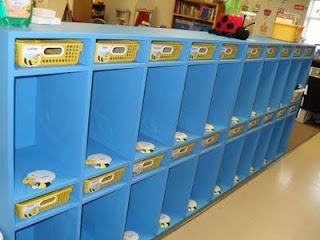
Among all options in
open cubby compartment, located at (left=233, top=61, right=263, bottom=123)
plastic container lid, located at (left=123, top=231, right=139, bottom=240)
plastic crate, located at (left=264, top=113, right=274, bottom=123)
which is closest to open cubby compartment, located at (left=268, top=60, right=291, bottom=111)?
plastic crate, located at (left=264, top=113, right=274, bottom=123)

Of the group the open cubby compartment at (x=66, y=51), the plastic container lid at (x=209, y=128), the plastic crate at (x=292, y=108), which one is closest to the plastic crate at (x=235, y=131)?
the plastic container lid at (x=209, y=128)

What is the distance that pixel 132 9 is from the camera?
6.68 meters

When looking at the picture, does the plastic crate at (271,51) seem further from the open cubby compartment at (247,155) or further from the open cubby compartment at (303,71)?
the open cubby compartment at (303,71)

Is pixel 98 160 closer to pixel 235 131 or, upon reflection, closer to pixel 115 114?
pixel 115 114

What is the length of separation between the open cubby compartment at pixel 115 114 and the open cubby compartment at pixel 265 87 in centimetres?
159

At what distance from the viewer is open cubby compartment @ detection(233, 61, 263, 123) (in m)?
2.54

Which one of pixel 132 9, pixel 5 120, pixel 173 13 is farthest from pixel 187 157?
pixel 132 9

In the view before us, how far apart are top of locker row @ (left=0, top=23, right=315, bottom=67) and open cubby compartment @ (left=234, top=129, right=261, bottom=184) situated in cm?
101

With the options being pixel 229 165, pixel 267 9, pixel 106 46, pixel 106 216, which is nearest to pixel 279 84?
pixel 229 165

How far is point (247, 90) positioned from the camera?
262 centimetres

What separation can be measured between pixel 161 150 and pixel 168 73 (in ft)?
1.44

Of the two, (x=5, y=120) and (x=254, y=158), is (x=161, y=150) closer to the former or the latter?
(x=5, y=120)

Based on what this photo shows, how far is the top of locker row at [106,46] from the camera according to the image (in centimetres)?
106

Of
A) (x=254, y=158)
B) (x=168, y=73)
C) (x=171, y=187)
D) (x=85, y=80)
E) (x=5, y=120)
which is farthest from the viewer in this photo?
(x=254, y=158)
